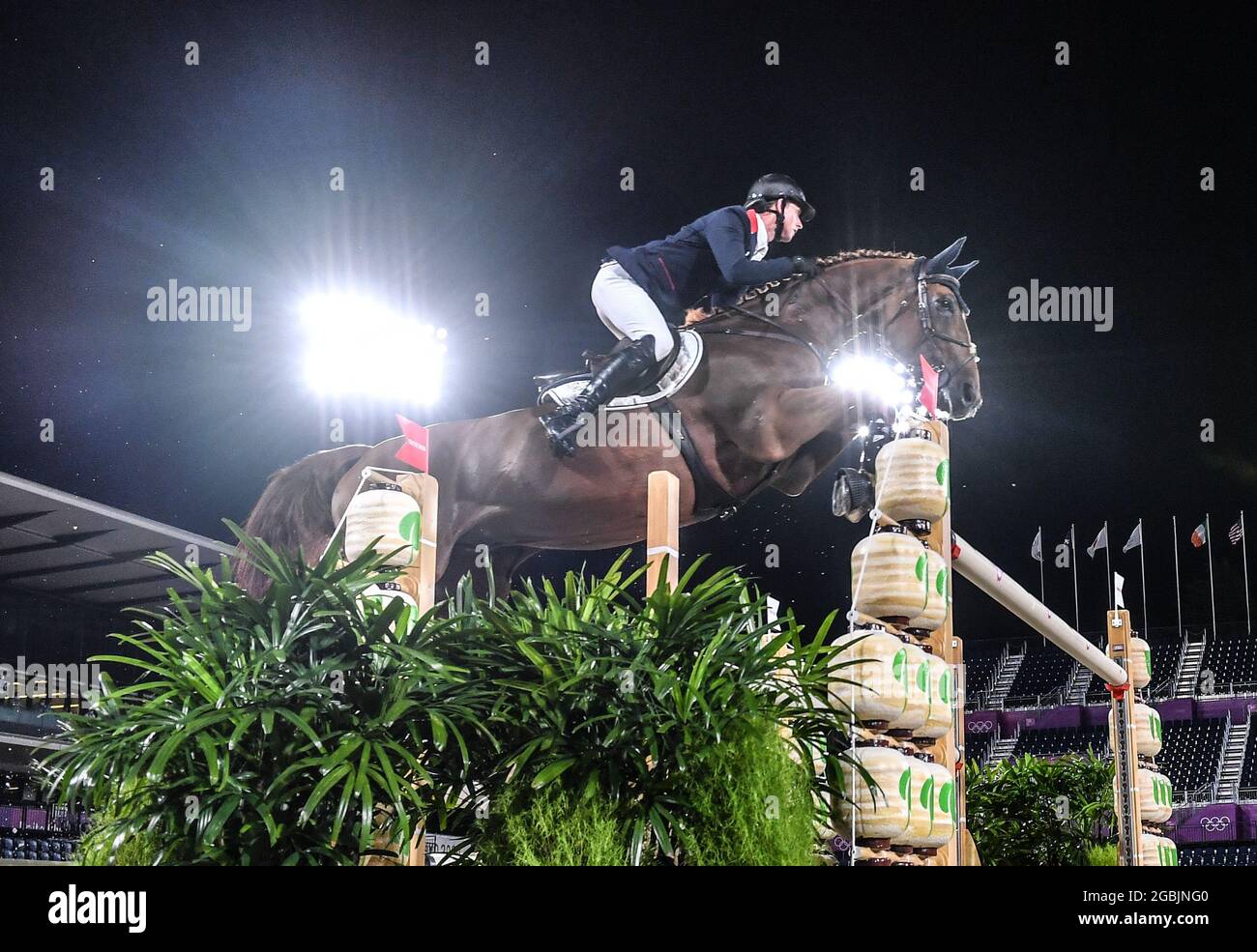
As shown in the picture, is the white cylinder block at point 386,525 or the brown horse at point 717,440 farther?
the brown horse at point 717,440

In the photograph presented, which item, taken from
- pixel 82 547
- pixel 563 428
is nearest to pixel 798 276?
pixel 563 428

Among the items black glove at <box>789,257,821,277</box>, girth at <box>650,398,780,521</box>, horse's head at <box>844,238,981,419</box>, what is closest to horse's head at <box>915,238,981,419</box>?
horse's head at <box>844,238,981,419</box>

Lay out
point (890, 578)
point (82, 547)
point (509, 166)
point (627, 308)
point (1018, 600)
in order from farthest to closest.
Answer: point (82, 547), point (509, 166), point (627, 308), point (1018, 600), point (890, 578)

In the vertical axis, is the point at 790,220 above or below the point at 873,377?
above

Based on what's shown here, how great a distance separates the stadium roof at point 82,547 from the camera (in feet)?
25.7

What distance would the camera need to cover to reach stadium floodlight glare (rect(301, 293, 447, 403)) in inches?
190

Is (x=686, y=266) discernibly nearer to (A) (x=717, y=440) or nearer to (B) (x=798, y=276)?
(B) (x=798, y=276)

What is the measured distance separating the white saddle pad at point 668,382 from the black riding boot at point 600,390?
0.14ft

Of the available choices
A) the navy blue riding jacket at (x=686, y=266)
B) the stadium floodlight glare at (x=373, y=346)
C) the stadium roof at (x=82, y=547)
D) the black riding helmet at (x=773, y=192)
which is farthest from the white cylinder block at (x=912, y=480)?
the stadium roof at (x=82, y=547)

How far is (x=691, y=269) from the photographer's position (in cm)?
424

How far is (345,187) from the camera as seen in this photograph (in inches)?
192

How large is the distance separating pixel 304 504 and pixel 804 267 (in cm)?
189

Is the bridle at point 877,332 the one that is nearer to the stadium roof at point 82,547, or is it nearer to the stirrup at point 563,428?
the stirrup at point 563,428

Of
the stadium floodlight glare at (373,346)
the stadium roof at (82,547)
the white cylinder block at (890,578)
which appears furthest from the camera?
the stadium roof at (82,547)
